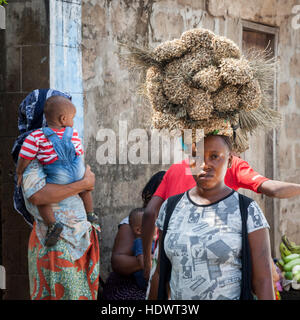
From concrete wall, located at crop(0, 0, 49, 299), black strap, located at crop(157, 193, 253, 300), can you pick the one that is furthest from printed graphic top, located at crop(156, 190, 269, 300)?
concrete wall, located at crop(0, 0, 49, 299)

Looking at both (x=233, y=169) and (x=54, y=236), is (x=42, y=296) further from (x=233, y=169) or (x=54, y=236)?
(x=233, y=169)

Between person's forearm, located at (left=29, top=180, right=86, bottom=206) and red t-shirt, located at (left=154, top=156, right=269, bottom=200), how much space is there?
2.16 feet

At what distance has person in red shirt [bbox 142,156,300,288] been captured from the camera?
137 inches

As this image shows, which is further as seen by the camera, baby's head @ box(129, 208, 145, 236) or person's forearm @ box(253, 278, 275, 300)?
baby's head @ box(129, 208, 145, 236)

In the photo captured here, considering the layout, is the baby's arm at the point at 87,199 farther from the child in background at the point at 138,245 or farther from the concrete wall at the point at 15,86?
the concrete wall at the point at 15,86

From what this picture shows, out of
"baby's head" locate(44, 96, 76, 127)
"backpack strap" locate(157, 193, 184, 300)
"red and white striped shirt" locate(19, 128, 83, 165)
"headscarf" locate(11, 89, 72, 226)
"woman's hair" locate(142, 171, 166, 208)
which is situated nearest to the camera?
"backpack strap" locate(157, 193, 184, 300)

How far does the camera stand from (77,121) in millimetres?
4934

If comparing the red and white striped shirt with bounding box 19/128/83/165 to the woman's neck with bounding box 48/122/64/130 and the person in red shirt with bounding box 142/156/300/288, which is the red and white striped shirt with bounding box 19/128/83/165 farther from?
the person in red shirt with bounding box 142/156/300/288

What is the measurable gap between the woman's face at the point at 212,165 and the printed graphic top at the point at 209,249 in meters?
0.11

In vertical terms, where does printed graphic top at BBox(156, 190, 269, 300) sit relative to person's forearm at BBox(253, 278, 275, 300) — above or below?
above

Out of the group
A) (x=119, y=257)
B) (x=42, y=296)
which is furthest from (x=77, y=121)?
(x=42, y=296)

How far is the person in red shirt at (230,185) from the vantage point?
3482mm

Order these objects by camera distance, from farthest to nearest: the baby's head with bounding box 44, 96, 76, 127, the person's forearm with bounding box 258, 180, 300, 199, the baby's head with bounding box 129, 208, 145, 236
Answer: the baby's head with bounding box 129, 208, 145, 236 → the baby's head with bounding box 44, 96, 76, 127 → the person's forearm with bounding box 258, 180, 300, 199

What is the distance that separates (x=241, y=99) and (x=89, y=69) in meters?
2.50
